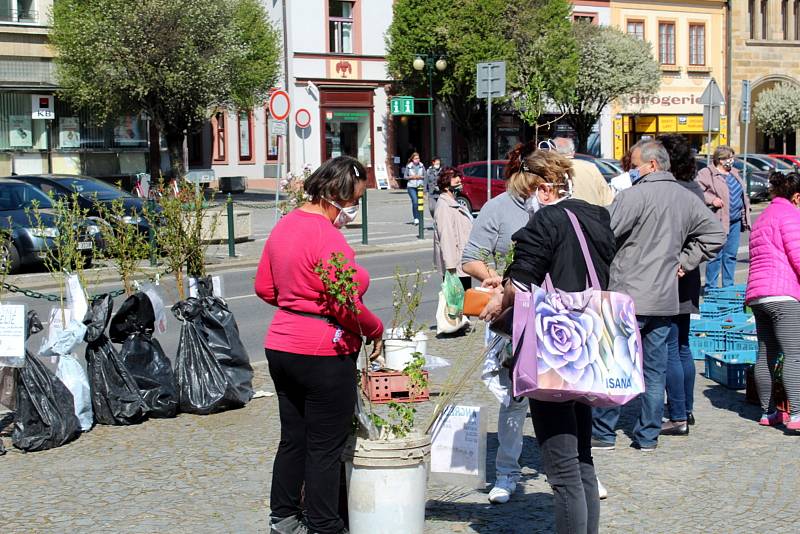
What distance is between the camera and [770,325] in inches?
283

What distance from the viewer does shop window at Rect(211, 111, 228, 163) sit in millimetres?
41844

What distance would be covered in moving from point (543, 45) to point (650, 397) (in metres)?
35.1

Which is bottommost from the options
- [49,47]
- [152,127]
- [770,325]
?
[770,325]

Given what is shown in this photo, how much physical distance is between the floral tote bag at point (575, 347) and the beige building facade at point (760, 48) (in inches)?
1965

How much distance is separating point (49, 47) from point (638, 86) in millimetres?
23562

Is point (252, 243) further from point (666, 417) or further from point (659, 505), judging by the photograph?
point (659, 505)

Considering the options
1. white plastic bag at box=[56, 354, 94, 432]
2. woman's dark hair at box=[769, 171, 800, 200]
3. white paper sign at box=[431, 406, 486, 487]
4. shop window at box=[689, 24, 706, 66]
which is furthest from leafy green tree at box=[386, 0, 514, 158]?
white paper sign at box=[431, 406, 486, 487]

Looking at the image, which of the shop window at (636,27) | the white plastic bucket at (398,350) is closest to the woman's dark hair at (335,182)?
the white plastic bucket at (398,350)

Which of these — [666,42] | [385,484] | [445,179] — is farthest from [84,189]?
[666,42]

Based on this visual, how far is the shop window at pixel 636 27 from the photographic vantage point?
164ft

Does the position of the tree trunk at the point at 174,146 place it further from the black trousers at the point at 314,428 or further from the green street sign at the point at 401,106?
the black trousers at the point at 314,428

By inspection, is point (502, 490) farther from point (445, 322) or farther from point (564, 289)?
point (445, 322)

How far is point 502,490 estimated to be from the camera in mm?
5754

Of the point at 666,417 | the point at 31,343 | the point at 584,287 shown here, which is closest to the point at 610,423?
the point at 666,417
